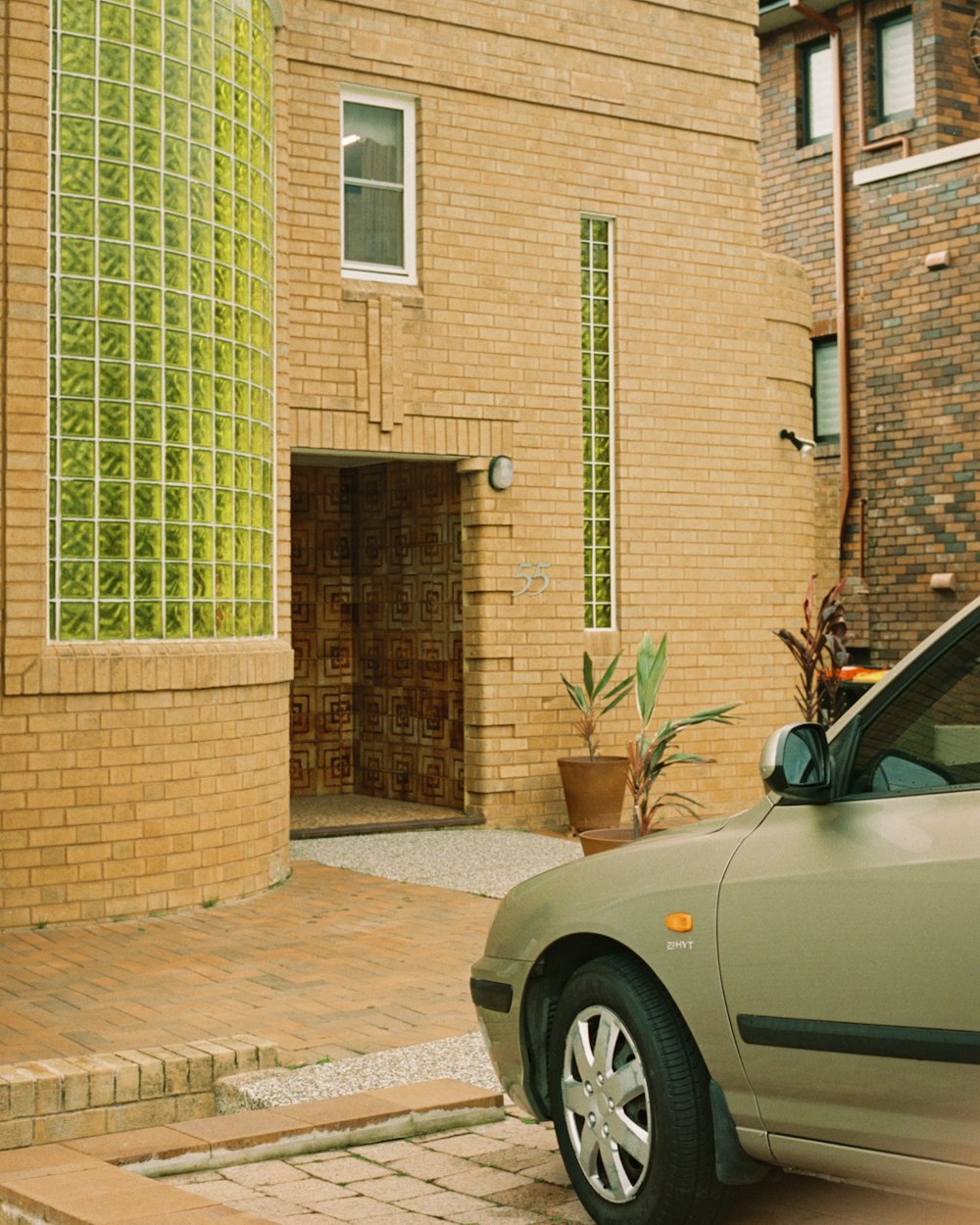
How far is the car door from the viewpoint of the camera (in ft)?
11.8

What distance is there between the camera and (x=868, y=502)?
1817 cm

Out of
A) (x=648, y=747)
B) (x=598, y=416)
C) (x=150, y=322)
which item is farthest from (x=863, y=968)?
(x=598, y=416)

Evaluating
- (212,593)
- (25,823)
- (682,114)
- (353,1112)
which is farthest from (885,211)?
(353,1112)

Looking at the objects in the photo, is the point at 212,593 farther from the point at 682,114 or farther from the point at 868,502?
the point at 868,502

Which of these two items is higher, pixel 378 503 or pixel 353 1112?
pixel 378 503

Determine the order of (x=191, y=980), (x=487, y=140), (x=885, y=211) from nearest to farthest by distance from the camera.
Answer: (x=191, y=980), (x=487, y=140), (x=885, y=211)

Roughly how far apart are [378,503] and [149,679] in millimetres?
5271

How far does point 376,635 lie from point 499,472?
2180mm

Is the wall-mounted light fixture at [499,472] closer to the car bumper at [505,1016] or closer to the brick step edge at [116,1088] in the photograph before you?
the brick step edge at [116,1088]

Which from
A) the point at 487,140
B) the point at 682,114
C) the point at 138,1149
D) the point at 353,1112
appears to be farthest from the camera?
the point at 682,114

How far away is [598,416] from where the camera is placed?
45.4ft

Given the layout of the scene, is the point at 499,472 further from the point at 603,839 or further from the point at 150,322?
the point at 150,322

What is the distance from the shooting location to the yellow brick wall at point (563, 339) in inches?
492

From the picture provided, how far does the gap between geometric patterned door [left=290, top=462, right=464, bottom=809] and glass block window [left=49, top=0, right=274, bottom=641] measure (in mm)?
3705
